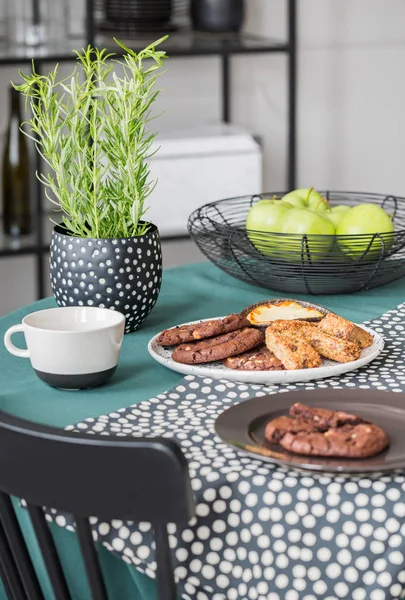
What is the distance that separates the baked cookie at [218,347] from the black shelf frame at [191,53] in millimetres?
1532

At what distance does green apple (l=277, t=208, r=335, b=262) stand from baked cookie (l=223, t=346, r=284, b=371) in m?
0.33

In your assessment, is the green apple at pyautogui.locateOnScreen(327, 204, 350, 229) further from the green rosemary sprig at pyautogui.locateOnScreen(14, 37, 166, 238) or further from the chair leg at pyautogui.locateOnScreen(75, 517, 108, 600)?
the chair leg at pyautogui.locateOnScreen(75, 517, 108, 600)

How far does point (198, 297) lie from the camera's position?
157 centimetres

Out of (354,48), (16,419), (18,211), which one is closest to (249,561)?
(16,419)

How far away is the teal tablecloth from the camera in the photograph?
1004mm

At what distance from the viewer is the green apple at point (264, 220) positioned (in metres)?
1.55

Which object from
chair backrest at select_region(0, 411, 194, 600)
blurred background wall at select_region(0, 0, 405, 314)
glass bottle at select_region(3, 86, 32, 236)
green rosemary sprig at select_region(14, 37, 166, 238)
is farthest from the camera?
blurred background wall at select_region(0, 0, 405, 314)

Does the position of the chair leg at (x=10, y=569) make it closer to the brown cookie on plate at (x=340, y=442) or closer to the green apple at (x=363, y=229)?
the brown cookie on plate at (x=340, y=442)

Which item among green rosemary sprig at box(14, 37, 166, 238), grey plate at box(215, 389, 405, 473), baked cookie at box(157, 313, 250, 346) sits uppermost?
green rosemary sprig at box(14, 37, 166, 238)

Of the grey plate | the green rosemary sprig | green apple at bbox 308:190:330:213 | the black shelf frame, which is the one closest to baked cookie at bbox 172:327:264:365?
the grey plate

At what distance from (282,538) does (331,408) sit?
7.5 inches

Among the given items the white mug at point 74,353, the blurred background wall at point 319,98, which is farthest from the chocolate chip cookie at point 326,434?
the blurred background wall at point 319,98

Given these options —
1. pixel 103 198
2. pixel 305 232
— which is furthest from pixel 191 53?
pixel 103 198

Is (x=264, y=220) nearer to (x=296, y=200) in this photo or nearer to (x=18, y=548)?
(x=296, y=200)
